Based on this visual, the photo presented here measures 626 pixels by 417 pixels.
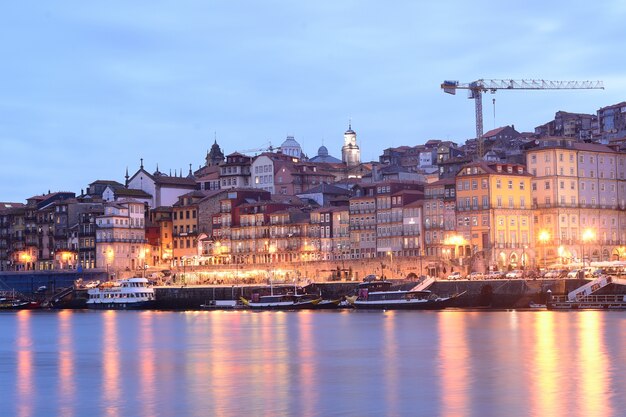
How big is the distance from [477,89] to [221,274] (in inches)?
2171

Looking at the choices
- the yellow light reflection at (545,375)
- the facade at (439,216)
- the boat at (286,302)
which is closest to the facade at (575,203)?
the facade at (439,216)

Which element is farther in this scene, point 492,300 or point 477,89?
point 477,89

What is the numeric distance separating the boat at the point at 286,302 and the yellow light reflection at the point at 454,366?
97.1ft

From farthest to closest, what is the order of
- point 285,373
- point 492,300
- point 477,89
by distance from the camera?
point 477,89, point 492,300, point 285,373

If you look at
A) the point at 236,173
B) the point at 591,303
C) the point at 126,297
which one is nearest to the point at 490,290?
the point at 591,303

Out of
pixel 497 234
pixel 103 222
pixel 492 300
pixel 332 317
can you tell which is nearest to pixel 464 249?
pixel 497 234

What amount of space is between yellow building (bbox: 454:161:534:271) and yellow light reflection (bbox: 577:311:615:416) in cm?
3492

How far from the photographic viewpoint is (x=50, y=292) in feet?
464

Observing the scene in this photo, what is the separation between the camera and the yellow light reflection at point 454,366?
41.1m

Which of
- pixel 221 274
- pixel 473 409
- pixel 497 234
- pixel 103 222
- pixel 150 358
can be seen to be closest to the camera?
pixel 473 409

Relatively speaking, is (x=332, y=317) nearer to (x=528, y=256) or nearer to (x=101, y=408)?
(x=528, y=256)

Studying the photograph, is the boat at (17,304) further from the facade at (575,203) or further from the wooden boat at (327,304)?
the facade at (575,203)

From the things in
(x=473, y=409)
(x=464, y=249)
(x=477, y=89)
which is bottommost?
(x=473, y=409)

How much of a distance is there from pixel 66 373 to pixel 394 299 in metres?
52.5
